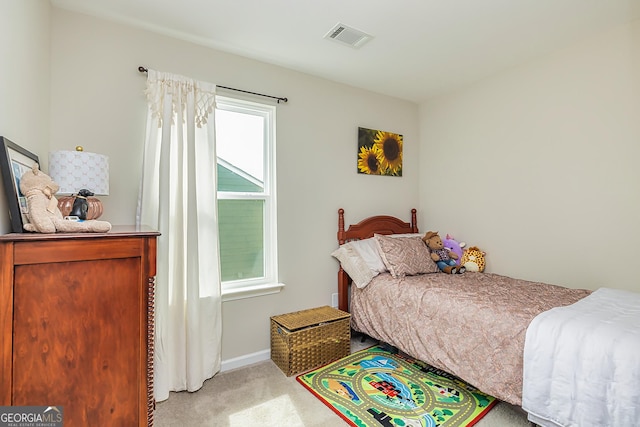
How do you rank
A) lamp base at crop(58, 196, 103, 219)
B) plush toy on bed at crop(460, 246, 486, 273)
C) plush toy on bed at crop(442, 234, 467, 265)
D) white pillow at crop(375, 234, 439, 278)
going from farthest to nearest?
plush toy on bed at crop(442, 234, 467, 265), plush toy on bed at crop(460, 246, 486, 273), white pillow at crop(375, 234, 439, 278), lamp base at crop(58, 196, 103, 219)

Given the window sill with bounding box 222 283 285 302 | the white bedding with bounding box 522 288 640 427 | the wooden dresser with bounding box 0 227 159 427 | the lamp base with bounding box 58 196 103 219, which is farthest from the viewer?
the window sill with bounding box 222 283 285 302

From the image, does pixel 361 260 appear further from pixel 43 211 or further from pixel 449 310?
pixel 43 211

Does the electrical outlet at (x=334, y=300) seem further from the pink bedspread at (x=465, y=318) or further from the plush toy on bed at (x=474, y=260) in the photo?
the plush toy on bed at (x=474, y=260)

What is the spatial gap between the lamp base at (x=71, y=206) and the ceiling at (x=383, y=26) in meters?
1.27

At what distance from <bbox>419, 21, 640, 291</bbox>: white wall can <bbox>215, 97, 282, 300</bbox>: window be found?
1983mm

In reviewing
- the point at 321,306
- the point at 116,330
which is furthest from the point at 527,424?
the point at 116,330

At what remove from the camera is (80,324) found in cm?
121

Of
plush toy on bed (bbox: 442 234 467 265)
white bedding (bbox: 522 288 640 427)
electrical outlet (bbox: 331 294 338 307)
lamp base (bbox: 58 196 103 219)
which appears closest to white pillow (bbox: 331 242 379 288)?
electrical outlet (bbox: 331 294 338 307)

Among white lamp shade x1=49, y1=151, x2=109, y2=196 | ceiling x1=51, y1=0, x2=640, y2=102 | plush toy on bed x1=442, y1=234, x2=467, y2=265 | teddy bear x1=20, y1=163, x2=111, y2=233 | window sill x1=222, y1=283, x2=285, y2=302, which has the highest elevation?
ceiling x1=51, y1=0, x2=640, y2=102

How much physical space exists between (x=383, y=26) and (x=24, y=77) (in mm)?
2083

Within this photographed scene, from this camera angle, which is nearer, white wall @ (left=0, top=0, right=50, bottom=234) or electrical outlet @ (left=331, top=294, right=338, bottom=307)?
white wall @ (left=0, top=0, right=50, bottom=234)

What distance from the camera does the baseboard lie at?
8.17 feet

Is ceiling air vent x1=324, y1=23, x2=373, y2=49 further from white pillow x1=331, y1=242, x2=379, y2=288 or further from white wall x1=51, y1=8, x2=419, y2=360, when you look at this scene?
white pillow x1=331, y1=242, x2=379, y2=288

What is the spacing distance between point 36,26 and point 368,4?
186 centimetres
